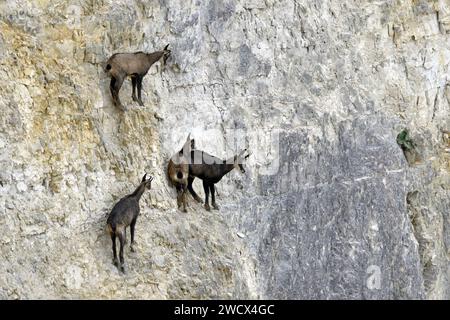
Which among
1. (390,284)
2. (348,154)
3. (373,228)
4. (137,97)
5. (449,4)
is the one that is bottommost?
(390,284)

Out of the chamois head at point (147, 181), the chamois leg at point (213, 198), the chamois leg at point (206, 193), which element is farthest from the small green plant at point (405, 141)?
the chamois head at point (147, 181)

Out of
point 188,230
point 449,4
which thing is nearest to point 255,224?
point 188,230

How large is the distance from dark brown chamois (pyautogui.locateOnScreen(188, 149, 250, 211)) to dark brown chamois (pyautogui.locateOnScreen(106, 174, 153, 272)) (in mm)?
1332

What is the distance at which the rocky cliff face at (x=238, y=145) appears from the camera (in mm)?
14078

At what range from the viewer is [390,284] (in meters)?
18.5

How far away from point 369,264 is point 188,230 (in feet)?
14.8

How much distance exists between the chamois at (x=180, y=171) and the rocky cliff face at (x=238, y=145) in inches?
6.5

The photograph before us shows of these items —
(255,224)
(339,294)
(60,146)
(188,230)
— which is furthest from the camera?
(339,294)

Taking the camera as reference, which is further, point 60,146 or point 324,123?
point 324,123

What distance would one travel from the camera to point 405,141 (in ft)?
64.0

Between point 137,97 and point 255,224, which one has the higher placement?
point 137,97

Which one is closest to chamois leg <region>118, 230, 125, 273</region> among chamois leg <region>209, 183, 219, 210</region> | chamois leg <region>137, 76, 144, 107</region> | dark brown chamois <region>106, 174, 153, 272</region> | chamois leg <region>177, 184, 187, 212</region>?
dark brown chamois <region>106, 174, 153, 272</region>

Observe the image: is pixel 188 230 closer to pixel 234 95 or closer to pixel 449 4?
pixel 234 95

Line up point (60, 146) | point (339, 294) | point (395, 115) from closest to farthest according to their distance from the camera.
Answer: point (60, 146)
point (339, 294)
point (395, 115)
